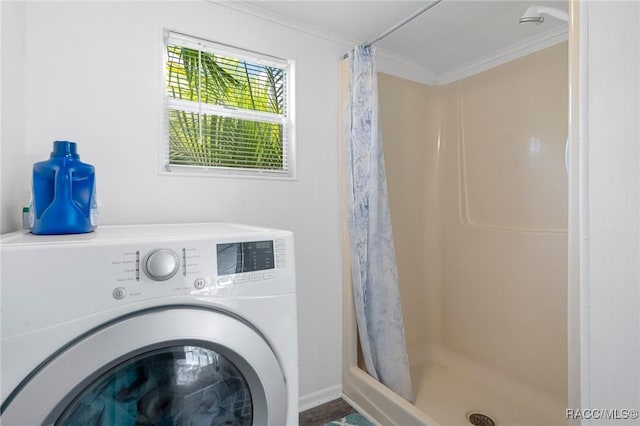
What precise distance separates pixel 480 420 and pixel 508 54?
2.08m

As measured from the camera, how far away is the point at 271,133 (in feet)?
5.67

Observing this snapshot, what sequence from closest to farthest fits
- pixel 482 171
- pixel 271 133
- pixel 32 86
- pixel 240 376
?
pixel 240 376 → pixel 32 86 → pixel 271 133 → pixel 482 171

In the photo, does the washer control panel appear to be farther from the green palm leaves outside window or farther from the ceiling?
the ceiling

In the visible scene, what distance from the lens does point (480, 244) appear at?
2.05m

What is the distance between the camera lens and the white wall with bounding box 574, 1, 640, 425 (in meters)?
0.77

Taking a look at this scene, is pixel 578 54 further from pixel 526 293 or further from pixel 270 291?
pixel 526 293

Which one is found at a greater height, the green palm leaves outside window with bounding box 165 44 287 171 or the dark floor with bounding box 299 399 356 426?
the green palm leaves outside window with bounding box 165 44 287 171

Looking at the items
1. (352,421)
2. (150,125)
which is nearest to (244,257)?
(150,125)

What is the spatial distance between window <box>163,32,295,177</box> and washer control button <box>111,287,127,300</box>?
854 mm

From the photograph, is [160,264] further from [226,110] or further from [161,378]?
[226,110]

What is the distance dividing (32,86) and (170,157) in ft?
1.67

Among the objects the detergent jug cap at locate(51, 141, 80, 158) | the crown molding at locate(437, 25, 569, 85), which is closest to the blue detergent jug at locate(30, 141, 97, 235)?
the detergent jug cap at locate(51, 141, 80, 158)

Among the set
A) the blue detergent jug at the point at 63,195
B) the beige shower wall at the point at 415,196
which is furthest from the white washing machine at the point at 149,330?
the beige shower wall at the point at 415,196

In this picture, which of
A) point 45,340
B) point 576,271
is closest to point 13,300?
point 45,340
